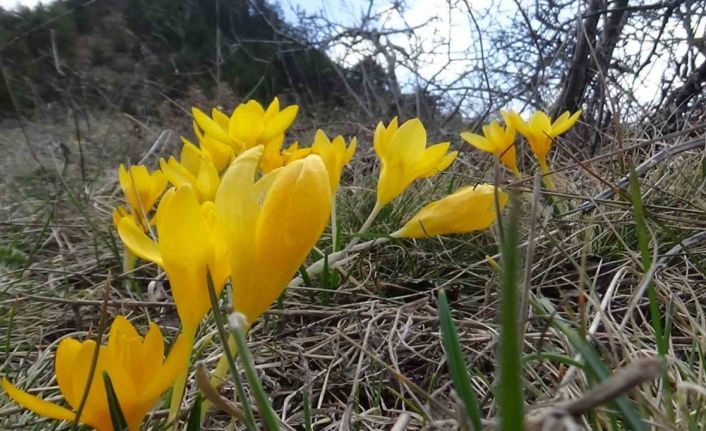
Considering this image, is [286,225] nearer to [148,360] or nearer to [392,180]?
[148,360]

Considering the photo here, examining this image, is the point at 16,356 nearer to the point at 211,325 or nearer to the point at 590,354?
the point at 211,325

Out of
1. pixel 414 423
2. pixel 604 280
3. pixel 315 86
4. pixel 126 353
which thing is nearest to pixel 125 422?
pixel 126 353

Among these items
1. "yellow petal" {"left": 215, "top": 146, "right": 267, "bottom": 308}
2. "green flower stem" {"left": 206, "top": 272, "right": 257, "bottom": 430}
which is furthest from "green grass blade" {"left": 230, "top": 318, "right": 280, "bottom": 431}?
"yellow petal" {"left": 215, "top": 146, "right": 267, "bottom": 308}

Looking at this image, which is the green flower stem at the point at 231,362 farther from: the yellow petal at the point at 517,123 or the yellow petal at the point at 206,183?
the yellow petal at the point at 517,123

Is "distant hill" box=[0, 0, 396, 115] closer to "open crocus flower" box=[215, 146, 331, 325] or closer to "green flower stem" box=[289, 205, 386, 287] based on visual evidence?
"green flower stem" box=[289, 205, 386, 287]

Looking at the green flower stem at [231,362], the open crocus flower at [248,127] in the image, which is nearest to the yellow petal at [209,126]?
the open crocus flower at [248,127]
